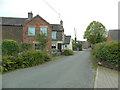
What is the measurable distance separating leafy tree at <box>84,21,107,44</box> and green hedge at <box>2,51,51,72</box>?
29.2m

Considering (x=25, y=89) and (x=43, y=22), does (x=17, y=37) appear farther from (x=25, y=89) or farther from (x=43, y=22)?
(x=25, y=89)

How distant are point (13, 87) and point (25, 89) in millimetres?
662

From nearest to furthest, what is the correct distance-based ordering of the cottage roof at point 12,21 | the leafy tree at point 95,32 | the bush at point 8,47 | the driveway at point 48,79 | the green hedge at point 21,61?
the driveway at point 48,79 → the green hedge at point 21,61 → the bush at point 8,47 → the cottage roof at point 12,21 → the leafy tree at point 95,32

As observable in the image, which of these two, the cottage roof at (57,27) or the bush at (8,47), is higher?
the cottage roof at (57,27)

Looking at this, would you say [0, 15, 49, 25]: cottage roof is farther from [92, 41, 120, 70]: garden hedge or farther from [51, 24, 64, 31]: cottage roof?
[92, 41, 120, 70]: garden hedge

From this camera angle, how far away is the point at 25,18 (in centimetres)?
2431

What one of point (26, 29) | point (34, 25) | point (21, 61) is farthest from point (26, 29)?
point (21, 61)

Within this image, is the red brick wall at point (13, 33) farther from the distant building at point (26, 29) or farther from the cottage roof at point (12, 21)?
the cottage roof at point (12, 21)

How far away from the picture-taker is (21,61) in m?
9.28

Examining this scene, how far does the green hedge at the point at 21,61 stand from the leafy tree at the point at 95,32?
29.2 metres

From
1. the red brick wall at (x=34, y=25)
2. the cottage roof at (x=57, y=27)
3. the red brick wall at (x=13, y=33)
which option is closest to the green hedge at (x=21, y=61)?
the red brick wall at (x=34, y=25)

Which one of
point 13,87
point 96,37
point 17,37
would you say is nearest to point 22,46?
point 17,37

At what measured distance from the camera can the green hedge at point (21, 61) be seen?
8.01 m

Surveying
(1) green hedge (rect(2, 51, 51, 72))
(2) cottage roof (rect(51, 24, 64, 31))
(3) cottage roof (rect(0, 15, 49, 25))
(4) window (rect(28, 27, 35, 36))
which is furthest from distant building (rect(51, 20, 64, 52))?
(1) green hedge (rect(2, 51, 51, 72))
